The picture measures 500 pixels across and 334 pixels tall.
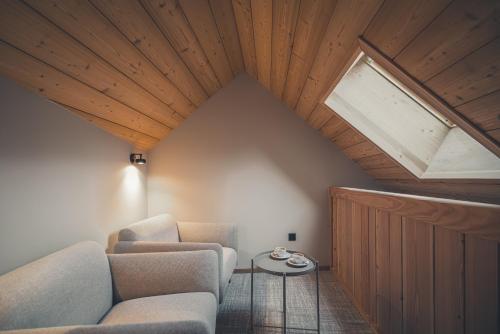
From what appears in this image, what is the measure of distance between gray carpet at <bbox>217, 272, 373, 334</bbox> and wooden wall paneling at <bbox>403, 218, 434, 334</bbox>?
2.10 feet

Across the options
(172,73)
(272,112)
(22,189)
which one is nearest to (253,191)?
(272,112)

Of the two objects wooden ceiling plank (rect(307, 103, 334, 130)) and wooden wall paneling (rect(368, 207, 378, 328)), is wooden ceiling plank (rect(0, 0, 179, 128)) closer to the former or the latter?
wooden ceiling plank (rect(307, 103, 334, 130))

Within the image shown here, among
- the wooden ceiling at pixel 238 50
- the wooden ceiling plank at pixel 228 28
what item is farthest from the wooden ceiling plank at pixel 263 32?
the wooden ceiling plank at pixel 228 28

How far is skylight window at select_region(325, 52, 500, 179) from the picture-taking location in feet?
5.61

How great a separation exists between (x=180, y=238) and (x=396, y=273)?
7.03ft

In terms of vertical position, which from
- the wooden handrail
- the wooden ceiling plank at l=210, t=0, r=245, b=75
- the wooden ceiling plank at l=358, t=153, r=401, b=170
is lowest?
the wooden handrail

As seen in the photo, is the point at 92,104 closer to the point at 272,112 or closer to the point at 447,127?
the point at 272,112

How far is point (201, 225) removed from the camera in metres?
2.79

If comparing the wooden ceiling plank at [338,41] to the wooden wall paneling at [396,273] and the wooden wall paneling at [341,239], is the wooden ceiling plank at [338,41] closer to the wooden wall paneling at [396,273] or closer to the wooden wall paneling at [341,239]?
the wooden wall paneling at [396,273]

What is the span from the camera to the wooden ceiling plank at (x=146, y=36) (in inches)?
48.4

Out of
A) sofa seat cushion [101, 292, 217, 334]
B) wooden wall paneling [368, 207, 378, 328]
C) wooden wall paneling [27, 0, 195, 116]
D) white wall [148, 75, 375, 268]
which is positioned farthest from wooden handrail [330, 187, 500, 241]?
wooden wall paneling [27, 0, 195, 116]

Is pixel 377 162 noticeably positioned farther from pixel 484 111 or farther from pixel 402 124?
pixel 484 111

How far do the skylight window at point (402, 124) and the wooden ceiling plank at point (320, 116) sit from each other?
16 centimetres

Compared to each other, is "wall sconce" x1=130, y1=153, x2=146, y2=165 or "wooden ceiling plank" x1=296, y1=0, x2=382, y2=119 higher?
"wooden ceiling plank" x1=296, y1=0, x2=382, y2=119
